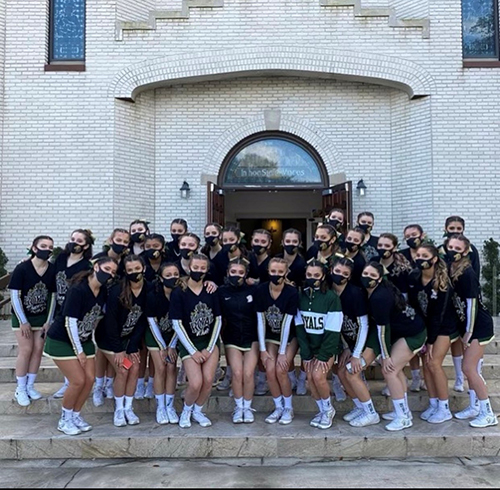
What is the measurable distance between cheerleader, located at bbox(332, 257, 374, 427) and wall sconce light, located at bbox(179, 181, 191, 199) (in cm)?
616

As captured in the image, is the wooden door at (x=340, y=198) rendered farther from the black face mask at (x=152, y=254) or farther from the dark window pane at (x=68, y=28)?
the dark window pane at (x=68, y=28)

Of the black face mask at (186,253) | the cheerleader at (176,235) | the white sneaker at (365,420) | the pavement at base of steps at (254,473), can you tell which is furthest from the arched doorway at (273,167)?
the pavement at base of steps at (254,473)

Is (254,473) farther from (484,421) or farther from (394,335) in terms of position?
(484,421)

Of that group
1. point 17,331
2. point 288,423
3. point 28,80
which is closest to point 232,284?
point 288,423

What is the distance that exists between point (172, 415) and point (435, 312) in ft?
9.81

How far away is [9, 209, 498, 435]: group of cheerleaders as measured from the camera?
190 inches

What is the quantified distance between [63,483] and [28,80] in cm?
870

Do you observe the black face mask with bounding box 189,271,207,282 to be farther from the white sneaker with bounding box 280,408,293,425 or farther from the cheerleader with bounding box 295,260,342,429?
the white sneaker with bounding box 280,408,293,425

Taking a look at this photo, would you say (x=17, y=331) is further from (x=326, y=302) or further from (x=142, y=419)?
(x=326, y=302)

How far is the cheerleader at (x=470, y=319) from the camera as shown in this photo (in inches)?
193

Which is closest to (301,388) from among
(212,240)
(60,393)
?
(212,240)

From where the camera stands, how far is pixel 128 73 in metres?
10.0

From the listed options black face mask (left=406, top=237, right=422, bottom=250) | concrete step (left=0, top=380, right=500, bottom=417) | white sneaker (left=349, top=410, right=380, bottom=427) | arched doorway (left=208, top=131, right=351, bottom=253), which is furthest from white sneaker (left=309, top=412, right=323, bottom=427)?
arched doorway (left=208, top=131, right=351, bottom=253)

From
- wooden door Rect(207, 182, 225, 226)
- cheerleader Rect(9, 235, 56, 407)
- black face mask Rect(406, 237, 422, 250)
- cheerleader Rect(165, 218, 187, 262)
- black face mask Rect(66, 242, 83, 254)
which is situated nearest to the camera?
black face mask Rect(66, 242, 83, 254)
